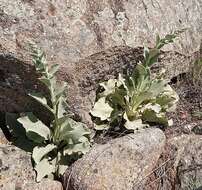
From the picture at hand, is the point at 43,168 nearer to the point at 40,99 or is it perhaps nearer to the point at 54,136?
the point at 54,136

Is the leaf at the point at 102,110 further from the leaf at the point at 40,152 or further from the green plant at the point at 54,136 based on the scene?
the leaf at the point at 40,152

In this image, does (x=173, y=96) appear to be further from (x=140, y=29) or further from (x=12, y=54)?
(x=12, y=54)

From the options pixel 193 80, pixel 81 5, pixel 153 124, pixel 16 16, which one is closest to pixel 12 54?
pixel 16 16

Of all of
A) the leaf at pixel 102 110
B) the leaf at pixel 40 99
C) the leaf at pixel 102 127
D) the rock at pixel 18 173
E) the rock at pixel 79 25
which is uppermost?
the rock at pixel 79 25

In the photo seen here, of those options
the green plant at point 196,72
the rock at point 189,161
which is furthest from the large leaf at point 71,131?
the green plant at point 196,72

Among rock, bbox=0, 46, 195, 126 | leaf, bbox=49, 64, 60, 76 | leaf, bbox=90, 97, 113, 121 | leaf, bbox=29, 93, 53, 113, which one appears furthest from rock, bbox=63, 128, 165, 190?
leaf, bbox=49, 64, 60, 76

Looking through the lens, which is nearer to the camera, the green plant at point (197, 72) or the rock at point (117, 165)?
the rock at point (117, 165)
